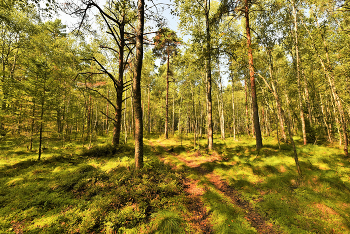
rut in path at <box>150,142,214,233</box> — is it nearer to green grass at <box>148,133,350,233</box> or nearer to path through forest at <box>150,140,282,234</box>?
path through forest at <box>150,140,282,234</box>

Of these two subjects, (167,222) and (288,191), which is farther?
(288,191)

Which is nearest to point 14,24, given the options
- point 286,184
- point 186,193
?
point 186,193

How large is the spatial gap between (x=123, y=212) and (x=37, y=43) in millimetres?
27453

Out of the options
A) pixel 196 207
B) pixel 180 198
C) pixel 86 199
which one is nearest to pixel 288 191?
pixel 196 207

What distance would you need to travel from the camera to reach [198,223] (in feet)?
14.5

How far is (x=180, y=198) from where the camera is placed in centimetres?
555

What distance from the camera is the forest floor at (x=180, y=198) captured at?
4.15 metres

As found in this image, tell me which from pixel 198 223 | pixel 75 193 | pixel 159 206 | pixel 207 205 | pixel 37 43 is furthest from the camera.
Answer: pixel 37 43

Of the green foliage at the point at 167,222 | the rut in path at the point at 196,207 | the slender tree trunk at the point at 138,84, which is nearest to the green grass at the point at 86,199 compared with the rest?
the green foliage at the point at 167,222

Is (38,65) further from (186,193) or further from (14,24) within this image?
(14,24)

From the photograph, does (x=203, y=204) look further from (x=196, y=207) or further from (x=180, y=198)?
(x=180, y=198)

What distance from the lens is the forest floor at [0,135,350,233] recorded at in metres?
4.15

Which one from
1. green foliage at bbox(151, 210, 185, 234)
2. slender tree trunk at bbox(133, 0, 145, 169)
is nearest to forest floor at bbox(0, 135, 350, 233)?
green foliage at bbox(151, 210, 185, 234)

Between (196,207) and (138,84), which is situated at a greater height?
(138,84)
